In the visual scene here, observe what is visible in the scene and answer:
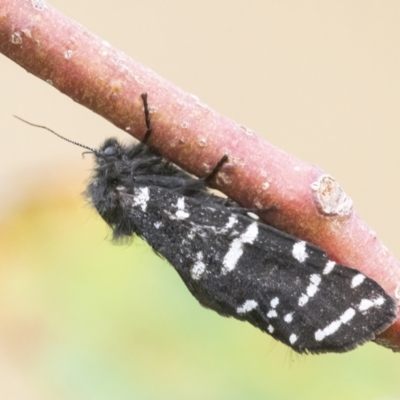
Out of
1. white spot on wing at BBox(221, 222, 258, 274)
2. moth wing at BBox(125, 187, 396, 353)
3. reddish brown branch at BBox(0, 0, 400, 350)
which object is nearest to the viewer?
reddish brown branch at BBox(0, 0, 400, 350)

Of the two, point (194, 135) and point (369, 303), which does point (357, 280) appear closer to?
point (369, 303)

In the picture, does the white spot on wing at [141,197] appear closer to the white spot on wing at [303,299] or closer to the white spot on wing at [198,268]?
the white spot on wing at [198,268]

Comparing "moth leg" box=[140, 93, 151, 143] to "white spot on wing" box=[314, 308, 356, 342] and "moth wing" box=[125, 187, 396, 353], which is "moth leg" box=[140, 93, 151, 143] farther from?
"white spot on wing" box=[314, 308, 356, 342]

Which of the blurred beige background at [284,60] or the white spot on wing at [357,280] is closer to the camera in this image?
the white spot on wing at [357,280]

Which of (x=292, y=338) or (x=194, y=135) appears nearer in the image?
(x=194, y=135)

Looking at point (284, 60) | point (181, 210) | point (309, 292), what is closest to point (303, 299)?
point (309, 292)

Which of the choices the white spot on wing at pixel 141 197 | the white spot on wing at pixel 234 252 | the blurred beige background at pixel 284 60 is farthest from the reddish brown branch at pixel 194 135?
the blurred beige background at pixel 284 60

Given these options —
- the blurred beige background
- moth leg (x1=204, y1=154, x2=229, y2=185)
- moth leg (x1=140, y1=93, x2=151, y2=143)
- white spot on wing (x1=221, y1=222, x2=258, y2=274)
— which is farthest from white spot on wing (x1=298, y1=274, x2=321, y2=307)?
the blurred beige background
